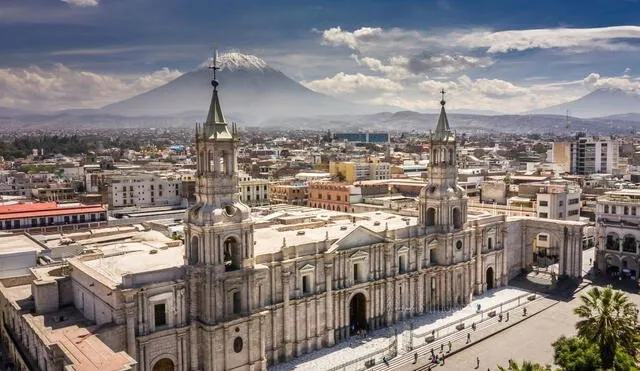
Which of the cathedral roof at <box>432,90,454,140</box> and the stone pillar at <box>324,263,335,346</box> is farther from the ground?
the cathedral roof at <box>432,90,454,140</box>

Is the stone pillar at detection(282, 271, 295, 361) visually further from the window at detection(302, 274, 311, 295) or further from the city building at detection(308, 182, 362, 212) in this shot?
the city building at detection(308, 182, 362, 212)

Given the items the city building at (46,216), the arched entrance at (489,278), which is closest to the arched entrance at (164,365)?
the city building at (46,216)

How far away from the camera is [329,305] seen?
43719mm

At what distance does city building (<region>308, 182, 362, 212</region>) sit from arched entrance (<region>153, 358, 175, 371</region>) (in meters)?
53.9

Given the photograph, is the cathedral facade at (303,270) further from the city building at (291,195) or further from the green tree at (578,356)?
the city building at (291,195)

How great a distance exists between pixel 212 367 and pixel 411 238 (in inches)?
881

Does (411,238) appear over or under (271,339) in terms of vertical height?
over

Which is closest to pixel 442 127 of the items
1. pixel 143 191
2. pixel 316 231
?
pixel 316 231

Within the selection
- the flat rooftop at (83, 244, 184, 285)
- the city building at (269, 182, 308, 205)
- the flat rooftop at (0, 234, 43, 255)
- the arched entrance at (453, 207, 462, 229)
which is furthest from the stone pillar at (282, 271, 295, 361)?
the city building at (269, 182, 308, 205)

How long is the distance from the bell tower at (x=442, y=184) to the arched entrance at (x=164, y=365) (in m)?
27.3

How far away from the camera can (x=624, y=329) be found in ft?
112

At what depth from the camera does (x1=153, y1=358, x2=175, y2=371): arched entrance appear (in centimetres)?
3512

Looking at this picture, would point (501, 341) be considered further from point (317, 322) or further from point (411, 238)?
point (317, 322)

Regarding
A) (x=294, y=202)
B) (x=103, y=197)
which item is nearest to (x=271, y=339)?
(x=294, y=202)
